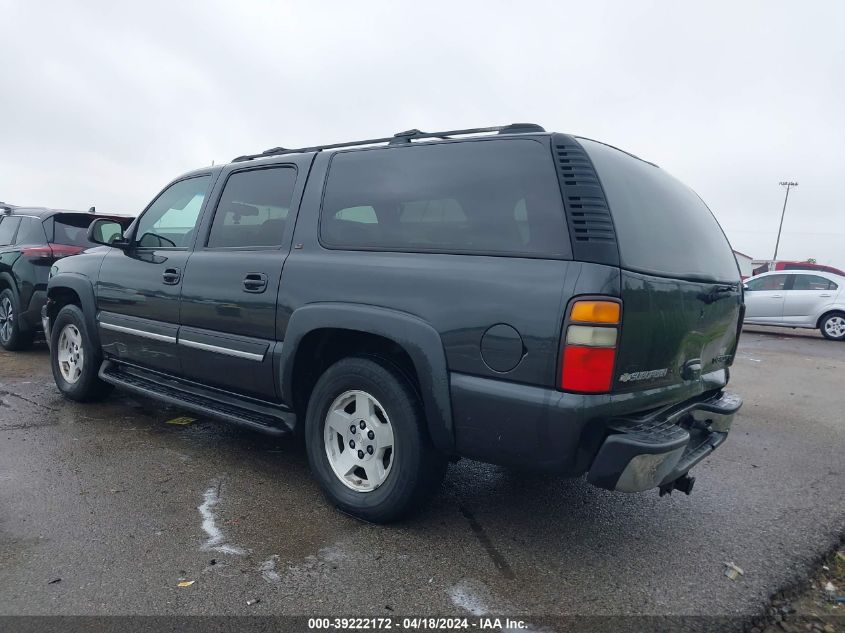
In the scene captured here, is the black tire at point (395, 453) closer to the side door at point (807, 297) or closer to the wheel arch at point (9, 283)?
the wheel arch at point (9, 283)

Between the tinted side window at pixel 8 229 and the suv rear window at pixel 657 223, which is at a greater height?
the suv rear window at pixel 657 223

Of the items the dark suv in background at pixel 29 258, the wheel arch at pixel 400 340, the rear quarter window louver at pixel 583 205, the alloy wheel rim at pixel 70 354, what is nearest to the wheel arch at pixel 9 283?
the dark suv in background at pixel 29 258

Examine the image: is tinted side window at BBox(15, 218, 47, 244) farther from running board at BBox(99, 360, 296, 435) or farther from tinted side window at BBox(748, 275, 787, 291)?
tinted side window at BBox(748, 275, 787, 291)

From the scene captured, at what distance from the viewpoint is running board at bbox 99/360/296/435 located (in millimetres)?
3474

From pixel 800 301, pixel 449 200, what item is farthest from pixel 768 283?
pixel 449 200

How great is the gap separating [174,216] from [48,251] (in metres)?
3.65

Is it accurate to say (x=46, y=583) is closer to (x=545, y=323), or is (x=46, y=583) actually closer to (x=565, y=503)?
Answer: (x=545, y=323)

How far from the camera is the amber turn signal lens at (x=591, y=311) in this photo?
2.38 meters

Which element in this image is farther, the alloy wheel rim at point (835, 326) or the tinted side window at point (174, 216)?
the alloy wheel rim at point (835, 326)

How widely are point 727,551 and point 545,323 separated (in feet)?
5.19

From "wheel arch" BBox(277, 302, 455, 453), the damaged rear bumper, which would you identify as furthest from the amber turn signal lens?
"wheel arch" BBox(277, 302, 455, 453)

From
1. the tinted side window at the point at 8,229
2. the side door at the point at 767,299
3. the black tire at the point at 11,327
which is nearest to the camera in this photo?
the black tire at the point at 11,327

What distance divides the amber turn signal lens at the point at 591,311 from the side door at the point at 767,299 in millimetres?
12365

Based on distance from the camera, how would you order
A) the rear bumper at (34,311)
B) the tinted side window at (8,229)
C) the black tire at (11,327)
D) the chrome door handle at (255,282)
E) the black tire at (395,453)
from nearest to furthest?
the black tire at (395,453) → the chrome door handle at (255,282) → the rear bumper at (34,311) → the black tire at (11,327) → the tinted side window at (8,229)
